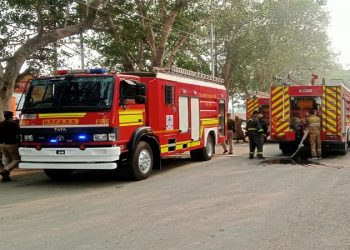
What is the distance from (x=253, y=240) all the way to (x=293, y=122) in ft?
35.7

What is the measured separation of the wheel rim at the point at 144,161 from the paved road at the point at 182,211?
31cm

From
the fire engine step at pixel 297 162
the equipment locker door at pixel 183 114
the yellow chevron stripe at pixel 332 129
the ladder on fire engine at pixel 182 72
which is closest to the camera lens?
the ladder on fire engine at pixel 182 72

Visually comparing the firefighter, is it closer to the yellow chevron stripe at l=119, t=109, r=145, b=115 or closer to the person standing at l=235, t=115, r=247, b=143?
the yellow chevron stripe at l=119, t=109, r=145, b=115

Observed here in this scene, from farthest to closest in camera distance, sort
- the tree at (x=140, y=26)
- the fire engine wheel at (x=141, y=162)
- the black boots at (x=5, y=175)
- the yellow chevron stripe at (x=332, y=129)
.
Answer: the tree at (x=140, y=26)
the yellow chevron stripe at (x=332, y=129)
the black boots at (x=5, y=175)
the fire engine wheel at (x=141, y=162)

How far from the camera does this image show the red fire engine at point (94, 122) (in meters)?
9.49

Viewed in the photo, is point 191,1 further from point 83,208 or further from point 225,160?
point 83,208

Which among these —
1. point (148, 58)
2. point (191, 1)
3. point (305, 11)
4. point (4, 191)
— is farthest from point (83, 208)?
point (305, 11)

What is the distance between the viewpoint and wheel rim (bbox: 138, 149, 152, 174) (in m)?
10.5

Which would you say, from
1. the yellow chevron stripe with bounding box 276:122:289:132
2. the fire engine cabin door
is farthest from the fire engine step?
the fire engine cabin door

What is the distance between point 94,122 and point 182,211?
3.30 metres

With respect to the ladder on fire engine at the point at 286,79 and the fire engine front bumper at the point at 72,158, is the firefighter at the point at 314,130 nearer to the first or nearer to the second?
the ladder on fire engine at the point at 286,79

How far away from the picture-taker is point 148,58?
28109 millimetres

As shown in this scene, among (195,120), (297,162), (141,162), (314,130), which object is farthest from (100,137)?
(314,130)

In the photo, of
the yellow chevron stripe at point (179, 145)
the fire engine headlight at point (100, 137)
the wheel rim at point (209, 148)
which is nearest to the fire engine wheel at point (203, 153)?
the wheel rim at point (209, 148)
